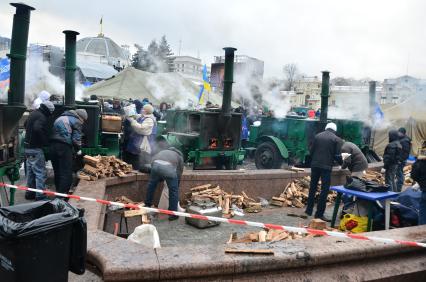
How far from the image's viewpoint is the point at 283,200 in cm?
891

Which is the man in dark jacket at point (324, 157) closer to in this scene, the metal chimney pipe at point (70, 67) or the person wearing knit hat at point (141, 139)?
the person wearing knit hat at point (141, 139)

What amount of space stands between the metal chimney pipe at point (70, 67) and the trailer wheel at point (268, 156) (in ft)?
22.4

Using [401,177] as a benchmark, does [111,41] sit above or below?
above

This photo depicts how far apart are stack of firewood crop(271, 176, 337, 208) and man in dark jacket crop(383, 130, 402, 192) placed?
1.84m

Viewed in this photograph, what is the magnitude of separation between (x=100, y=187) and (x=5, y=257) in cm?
376

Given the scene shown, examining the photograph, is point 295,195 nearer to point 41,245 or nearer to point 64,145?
point 64,145

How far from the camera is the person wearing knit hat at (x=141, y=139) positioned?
9320mm

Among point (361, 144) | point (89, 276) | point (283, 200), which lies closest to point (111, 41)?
point (361, 144)

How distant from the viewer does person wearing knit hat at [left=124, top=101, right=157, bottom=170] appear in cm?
932

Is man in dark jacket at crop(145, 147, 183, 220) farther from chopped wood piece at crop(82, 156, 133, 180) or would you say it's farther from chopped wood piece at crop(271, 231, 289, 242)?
chopped wood piece at crop(271, 231, 289, 242)

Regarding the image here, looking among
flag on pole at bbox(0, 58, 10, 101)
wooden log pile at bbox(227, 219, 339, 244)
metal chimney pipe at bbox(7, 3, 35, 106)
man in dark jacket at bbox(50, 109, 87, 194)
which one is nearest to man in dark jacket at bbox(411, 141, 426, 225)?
wooden log pile at bbox(227, 219, 339, 244)

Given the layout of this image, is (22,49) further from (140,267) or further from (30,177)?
(140,267)

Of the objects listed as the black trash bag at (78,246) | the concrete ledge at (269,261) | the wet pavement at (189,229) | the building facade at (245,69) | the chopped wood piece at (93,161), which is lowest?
the wet pavement at (189,229)

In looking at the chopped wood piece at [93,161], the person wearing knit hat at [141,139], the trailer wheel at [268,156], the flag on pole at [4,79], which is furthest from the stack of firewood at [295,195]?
the flag on pole at [4,79]
